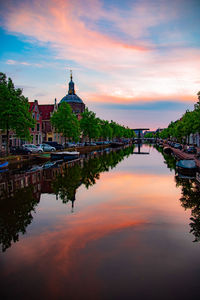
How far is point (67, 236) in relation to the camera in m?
11.9

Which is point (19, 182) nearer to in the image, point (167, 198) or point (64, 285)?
point (167, 198)

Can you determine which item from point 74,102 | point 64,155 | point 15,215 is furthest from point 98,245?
point 74,102

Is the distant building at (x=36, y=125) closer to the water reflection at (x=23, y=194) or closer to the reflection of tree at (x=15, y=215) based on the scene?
the water reflection at (x=23, y=194)

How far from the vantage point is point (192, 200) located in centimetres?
1898

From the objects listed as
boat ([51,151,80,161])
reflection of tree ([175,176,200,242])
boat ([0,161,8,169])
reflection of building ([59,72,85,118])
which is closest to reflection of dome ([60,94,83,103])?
reflection of building ([59,72,85,118])

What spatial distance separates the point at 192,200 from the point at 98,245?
1094cm

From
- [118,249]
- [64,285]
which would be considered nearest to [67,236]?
[118,249]

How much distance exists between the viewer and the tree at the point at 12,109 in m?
38.5

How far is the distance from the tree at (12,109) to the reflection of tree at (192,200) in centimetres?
2600

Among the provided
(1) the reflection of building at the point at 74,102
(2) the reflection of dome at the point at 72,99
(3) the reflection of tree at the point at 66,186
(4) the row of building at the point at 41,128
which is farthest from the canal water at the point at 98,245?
(2) the reflection of dome at the point at 72,99

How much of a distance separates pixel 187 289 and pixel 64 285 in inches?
154

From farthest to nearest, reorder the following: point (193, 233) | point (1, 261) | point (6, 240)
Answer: point (193, 233) < point (6, 240) < point (1, 261)

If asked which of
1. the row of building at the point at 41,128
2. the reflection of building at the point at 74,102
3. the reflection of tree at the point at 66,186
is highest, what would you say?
the reflection of building at the point at 74,102

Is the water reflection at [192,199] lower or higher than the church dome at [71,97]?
lower
